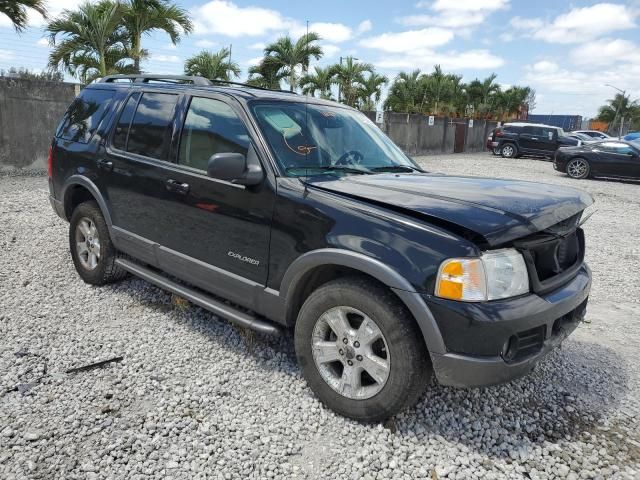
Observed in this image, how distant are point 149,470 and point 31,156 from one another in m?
11.0

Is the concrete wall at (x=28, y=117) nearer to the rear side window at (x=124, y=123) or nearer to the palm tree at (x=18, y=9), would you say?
the palm tree at (x=18, y=9)

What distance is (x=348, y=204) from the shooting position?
2777 mm

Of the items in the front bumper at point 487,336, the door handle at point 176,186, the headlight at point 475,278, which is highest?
the door handle at point 176,186

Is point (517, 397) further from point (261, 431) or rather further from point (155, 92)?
point (155, 92)

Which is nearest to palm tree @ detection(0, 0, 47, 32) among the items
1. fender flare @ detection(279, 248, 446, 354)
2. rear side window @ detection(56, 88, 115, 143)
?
rear side window @ detection(56, 88, 115, 143)

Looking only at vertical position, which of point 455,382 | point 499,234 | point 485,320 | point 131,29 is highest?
point 131,29

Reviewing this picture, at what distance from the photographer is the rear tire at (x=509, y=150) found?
2445cm

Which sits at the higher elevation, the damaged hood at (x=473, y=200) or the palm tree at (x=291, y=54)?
the palm tree at (x=291, y=54)

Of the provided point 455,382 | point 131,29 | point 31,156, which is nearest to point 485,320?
point 455,382

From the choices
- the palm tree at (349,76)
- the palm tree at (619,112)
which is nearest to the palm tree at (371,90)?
the palm tree at (349,76)

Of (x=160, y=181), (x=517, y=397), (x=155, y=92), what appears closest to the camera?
(x=517, y=397)

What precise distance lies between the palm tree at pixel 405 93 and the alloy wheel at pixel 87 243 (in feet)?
109

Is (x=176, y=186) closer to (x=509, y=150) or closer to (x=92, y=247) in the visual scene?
(x=92, y=247)

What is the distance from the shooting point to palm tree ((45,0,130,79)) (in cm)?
1430
